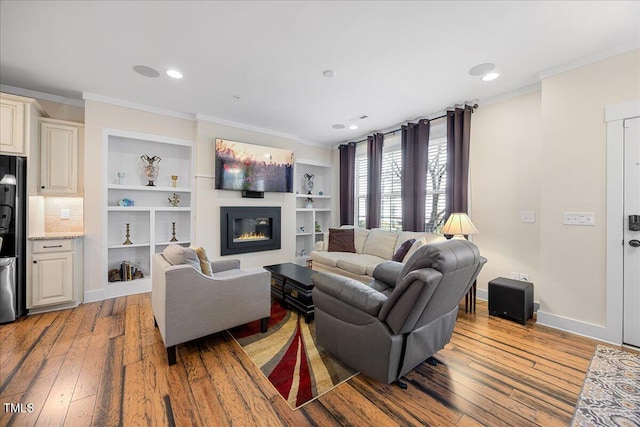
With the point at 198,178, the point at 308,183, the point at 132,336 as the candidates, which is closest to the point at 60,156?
the point at 198,178

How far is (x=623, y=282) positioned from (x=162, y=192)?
19.4ft

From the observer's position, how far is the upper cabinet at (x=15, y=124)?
2895 mm

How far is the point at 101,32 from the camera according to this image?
7.41 feet

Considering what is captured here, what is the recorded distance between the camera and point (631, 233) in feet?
7.84

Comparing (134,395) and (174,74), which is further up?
(174,74)

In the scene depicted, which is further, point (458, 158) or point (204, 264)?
point (458, 158)

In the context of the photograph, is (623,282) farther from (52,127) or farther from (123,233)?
(52,127)

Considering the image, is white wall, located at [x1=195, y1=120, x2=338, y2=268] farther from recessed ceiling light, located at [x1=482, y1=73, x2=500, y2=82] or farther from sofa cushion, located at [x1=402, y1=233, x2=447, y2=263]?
Answer: recessed ceiling light, located at [x1=482, y1=73, x2=500, y2=82]

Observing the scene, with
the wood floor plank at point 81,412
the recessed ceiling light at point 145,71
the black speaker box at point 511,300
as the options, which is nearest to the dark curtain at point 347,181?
the black speaker box at point 511,300

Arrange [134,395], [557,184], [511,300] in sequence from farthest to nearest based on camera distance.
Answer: [511,300]
[557,184]
[134,395]

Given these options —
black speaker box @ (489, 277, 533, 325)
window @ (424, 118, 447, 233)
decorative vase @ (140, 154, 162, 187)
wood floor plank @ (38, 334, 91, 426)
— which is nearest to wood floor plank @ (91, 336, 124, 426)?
wood floor plank @ (38, 334, 91, 426)

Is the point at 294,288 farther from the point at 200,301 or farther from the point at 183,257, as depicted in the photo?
the point at 183,257

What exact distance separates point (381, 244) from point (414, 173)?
1.31 meters

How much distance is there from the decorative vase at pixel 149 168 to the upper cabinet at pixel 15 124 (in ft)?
4.21
